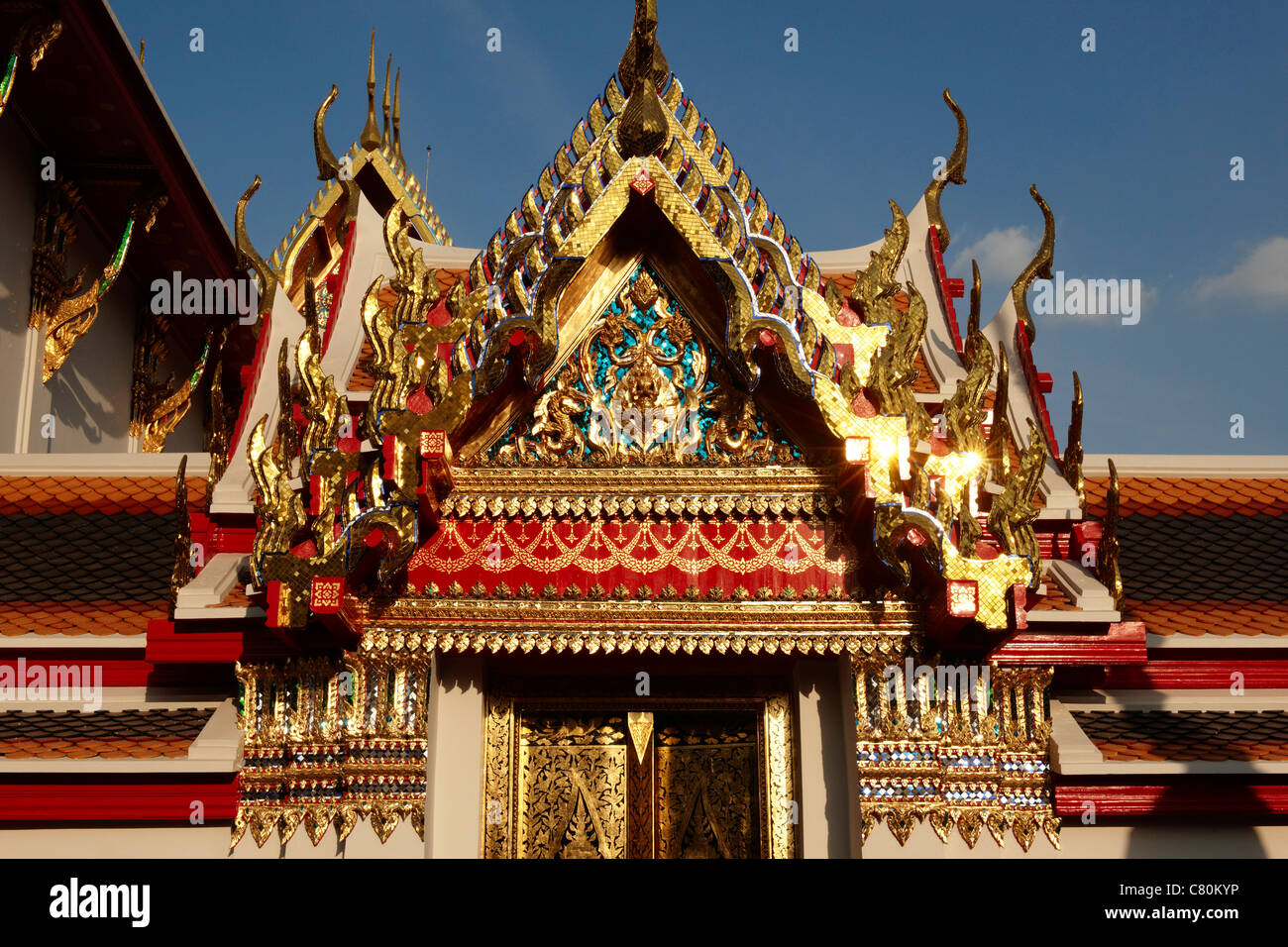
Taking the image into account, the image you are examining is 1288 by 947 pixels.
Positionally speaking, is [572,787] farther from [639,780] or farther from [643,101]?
[643,101]

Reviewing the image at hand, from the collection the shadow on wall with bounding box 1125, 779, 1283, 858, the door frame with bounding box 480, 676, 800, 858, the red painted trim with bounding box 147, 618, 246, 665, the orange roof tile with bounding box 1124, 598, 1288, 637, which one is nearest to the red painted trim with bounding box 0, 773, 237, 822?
the red painted trim with bounding box 147, 618, 246, 665

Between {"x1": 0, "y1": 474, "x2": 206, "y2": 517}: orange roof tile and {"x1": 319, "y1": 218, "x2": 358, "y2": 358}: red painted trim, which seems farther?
{"x1": 0, "y1": 474, "x2": 206, "y2": 517}: orange roof tile

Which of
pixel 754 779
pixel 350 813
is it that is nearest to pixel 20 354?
pixel 350 813

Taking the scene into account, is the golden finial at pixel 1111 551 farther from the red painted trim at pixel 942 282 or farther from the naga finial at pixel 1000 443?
the red painted trim at pixel 942 282

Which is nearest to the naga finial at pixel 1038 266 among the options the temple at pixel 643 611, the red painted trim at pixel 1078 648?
the temple at pixel 643 611

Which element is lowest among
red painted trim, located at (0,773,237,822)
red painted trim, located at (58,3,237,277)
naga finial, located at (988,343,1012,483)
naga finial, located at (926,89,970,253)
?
red painted trim, located at (0,773,237,822)

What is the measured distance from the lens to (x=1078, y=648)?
7.18 meters

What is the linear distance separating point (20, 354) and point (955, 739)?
11627mm

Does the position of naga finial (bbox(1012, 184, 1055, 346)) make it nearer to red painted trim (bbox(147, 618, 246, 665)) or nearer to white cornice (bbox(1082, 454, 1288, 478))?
white cornice (bbox(1082, 454, 1288, 478))

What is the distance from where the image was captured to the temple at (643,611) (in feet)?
22.5

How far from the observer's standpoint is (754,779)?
7480 millimetres

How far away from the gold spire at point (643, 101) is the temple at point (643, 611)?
18 mm

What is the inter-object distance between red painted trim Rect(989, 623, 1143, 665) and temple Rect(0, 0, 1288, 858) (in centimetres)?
2

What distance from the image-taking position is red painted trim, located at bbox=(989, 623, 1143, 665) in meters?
7.14
